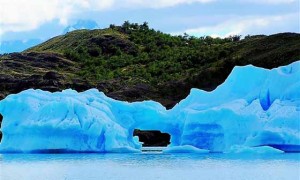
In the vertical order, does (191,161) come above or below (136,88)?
below

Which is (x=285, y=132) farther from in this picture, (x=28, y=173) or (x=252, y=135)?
(x=28, y=173)

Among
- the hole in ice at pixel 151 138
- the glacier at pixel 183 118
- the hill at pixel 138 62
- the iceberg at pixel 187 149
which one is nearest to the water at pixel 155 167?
the iceberg at pixel 187 149

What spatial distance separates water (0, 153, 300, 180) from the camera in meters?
16.3

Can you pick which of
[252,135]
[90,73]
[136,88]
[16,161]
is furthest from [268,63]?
[16,161]

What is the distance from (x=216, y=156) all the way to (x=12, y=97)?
8.02m

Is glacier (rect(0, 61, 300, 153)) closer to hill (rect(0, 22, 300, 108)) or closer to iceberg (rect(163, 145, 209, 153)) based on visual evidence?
iceberg (rect(163, 145, 209, 153))

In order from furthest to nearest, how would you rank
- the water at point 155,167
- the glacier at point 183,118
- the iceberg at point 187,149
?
1. the iceberg at point 187,149
2. the glacier at point 183,118
3. the water at point 155,167

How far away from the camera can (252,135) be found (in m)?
21.9

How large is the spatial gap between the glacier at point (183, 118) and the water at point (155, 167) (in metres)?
0.87

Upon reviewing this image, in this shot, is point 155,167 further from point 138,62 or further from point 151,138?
point 138,62

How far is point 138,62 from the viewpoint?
6188 cm

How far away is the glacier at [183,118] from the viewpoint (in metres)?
22.0

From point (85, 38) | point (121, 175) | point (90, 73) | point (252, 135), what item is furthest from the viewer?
point (85, 38)

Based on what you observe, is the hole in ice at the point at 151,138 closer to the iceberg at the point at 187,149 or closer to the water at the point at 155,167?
the iceberg at the point at 187,149
